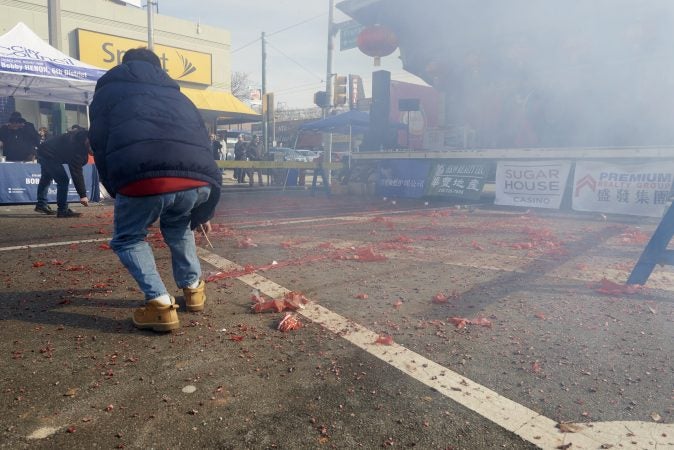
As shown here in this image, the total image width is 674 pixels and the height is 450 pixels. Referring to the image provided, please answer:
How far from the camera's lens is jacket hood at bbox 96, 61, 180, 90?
107 inches

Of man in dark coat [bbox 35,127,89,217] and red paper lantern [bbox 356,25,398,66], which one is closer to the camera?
man in dark coat [bbox 35,127,89,217]

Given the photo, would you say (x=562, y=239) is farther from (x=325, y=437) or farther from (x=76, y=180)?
Answer: (x=76, y=180)

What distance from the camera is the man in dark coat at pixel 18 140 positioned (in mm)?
10391

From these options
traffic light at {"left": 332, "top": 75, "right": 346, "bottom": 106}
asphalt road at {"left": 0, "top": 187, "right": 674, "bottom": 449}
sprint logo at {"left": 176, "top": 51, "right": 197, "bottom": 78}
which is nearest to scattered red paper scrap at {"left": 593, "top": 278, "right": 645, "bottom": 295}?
asphalt road at {"left": 0, "top": 187, "right": 674, "bottom": 449}

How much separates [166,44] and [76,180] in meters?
18.1

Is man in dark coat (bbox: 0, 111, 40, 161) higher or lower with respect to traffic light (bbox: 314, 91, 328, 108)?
lower

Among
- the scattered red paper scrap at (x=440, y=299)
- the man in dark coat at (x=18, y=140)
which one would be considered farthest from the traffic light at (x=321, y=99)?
the scattered red paper scrap at (x=440, y=299)

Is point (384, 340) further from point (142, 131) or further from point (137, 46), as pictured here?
point (137, 46)

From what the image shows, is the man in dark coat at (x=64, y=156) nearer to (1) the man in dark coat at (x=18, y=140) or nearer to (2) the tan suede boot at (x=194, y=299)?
(1) the man in dark coat at (x=18, y=140)

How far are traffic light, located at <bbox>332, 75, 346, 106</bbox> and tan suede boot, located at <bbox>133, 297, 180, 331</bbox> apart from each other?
18343 mm

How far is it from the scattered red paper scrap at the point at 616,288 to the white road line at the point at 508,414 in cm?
202

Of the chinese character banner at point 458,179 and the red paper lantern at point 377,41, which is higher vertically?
the red paper lantern at point 377,41

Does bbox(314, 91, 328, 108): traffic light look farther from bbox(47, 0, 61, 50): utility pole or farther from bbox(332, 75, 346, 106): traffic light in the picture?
bbox(47, 0, 61, 50): utility pole

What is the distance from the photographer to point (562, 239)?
6145 mm
